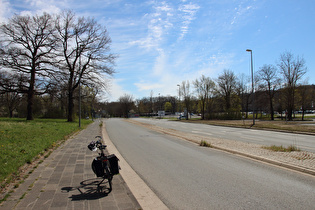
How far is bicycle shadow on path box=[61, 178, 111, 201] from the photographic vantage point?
4410 millimetres

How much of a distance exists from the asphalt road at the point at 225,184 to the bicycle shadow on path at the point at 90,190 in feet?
3.67

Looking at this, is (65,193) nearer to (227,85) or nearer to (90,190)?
(90,190)

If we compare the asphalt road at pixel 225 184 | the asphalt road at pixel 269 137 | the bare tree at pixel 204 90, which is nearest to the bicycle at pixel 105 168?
the asphalt road at pixel 225 184

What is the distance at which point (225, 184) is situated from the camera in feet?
17.7

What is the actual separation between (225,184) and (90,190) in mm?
3105

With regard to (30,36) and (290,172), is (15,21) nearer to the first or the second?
(30,36)

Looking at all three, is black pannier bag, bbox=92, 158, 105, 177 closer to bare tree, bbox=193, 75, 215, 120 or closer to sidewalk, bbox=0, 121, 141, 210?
sidewalk, bbox=0, 121, 141, 210

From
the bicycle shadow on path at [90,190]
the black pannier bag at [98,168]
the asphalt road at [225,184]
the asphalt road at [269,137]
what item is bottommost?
the asphalt road at [269,137]

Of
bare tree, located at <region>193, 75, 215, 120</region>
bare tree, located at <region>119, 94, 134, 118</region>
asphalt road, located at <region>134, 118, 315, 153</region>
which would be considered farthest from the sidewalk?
bare tree, located at <region>119, 94, 134, 118</region>

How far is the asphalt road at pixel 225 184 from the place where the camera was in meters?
4.27

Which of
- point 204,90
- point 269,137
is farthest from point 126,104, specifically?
point 269,137

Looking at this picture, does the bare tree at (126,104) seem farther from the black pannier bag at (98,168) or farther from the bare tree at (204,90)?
the black pannier bag at (98,168)

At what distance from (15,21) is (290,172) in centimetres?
3282

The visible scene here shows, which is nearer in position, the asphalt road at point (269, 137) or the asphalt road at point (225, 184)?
the asphalt road at point (225, 184)
